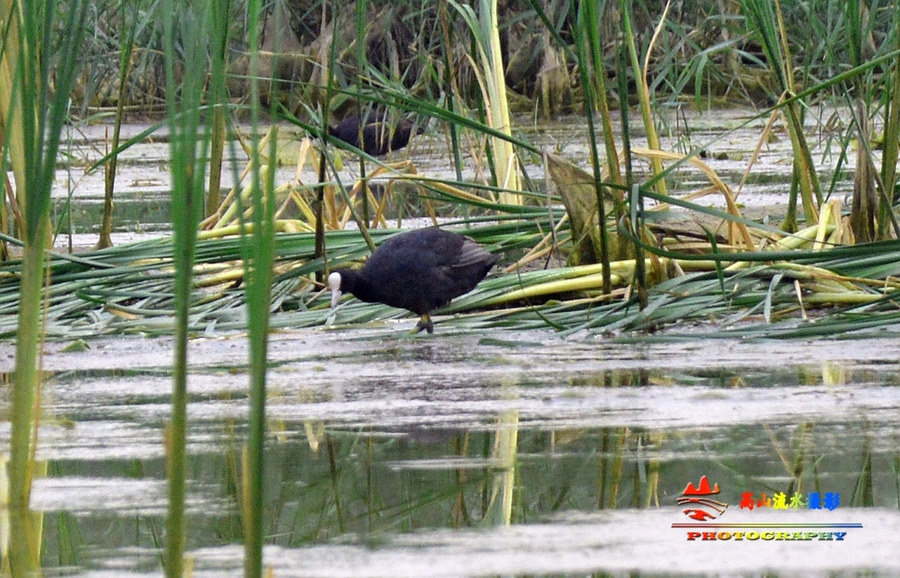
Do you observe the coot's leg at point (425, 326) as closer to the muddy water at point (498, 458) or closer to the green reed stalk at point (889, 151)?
the muddy water at point (498, 458)

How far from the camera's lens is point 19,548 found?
1989 millimetres

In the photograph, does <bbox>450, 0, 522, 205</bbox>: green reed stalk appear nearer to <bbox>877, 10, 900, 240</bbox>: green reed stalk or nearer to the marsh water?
the marsh water

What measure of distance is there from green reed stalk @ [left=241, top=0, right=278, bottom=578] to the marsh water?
386mm

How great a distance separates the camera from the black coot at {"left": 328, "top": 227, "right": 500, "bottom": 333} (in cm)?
404

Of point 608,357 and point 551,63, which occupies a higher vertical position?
point 551,63

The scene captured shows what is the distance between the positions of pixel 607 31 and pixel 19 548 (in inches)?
344

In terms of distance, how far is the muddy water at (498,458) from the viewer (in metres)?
1.87

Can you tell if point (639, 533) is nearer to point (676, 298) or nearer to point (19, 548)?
point (19, 548)

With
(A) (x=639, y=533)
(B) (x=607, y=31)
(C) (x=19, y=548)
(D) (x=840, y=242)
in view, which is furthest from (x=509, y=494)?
(B) (x=607, y=31)

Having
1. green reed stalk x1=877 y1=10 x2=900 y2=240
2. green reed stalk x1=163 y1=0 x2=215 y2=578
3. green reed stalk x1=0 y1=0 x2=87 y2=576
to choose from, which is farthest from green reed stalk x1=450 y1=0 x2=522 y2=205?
green reed stalk x1=163 y1=0 x2=215 y2=578

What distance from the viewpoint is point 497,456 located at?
2.42 m

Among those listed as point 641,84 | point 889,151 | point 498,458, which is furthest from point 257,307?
point 889,151

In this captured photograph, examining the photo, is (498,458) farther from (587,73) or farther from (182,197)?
(587,73)

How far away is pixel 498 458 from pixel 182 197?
111cm
